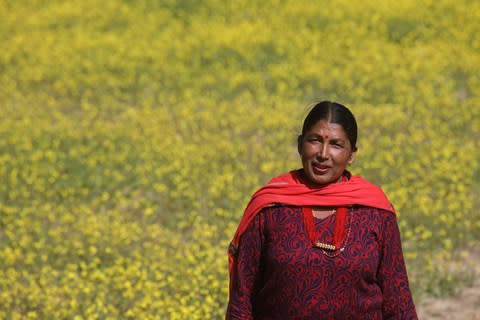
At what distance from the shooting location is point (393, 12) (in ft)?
51.7

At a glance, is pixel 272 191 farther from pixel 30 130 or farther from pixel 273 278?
pixel 30 130

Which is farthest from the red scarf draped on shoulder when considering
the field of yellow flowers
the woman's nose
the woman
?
the field of yellow flowers

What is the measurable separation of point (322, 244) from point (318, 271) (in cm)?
11

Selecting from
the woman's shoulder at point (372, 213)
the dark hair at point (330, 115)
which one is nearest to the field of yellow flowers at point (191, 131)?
the dark hair at point (330, 115)

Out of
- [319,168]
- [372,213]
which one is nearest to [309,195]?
[319,168]

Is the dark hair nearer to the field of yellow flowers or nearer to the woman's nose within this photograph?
the woman's nose

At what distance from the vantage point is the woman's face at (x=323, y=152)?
3.62 meters

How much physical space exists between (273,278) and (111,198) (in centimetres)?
612

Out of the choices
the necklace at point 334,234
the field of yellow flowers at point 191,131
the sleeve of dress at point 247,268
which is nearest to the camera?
the necklace at point 334,234

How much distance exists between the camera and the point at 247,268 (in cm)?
369

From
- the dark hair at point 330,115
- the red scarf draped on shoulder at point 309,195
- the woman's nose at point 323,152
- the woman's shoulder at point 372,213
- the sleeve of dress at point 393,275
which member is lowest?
the sleeve of dress at point 393,275

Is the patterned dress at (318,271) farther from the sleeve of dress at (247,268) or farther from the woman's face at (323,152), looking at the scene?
the woman's face at (323,152)

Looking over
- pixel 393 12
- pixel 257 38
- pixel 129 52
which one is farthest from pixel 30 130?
pixel 393 12

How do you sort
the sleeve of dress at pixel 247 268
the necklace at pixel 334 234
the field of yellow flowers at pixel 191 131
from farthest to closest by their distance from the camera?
the field of yellow flowers at pixel 191 131 → the sleeve of dress at pixel 247 268 → the necklace at pixel 334 234
